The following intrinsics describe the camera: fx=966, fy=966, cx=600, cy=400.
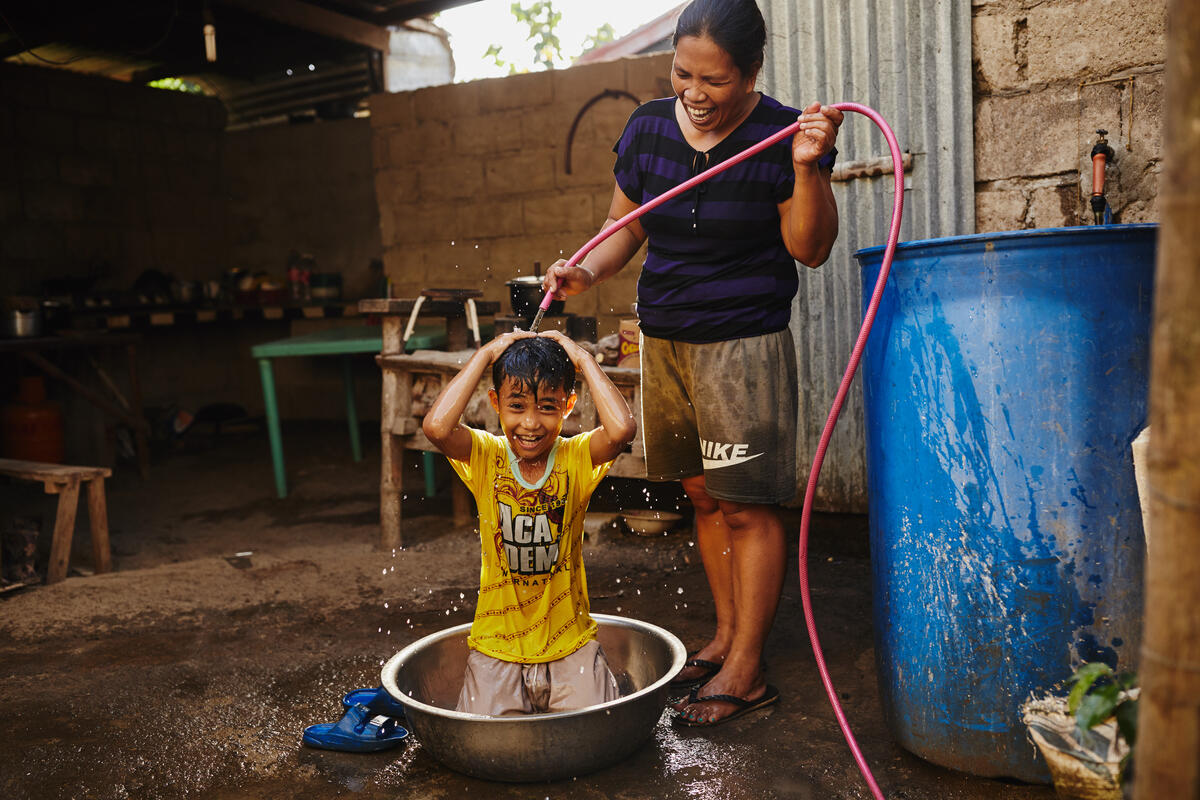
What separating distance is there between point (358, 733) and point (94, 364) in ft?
17.8

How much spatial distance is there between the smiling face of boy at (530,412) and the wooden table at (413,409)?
1.61 meters

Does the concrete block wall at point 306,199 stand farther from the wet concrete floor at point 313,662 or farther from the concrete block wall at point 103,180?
the wet concrete floor at point 313,662

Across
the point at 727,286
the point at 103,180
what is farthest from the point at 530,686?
the point at 103,180

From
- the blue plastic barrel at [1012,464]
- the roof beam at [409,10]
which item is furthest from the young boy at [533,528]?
the roof beam at [409,10]

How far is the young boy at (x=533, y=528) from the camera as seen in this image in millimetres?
2072

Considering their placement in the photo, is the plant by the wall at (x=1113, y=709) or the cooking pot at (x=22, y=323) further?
the cooking pot at (x=22, y=323)

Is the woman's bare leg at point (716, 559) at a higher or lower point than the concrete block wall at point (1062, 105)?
lower

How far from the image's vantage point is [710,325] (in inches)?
89.9

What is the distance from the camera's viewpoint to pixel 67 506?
12.5 ft

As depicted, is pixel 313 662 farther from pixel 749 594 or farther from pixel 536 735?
pixel 749 594

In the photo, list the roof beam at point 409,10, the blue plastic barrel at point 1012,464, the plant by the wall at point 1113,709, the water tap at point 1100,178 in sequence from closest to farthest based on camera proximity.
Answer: the plant by the wall at point 1113,709 → the blue plastic barrel at point 1012,464 → the water tap at point 1100,178 → the roof beam at point 409,10

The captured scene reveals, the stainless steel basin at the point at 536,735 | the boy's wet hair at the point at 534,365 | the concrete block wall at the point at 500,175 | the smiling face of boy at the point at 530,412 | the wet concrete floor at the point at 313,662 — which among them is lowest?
the wet concrete floor at the point at 313,662

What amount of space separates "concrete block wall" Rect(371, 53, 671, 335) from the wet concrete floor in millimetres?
1929

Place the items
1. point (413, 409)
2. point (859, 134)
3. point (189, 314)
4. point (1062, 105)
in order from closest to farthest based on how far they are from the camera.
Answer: point (1062, 105), point (859, 134), point (413, 409), point (189, 314)
